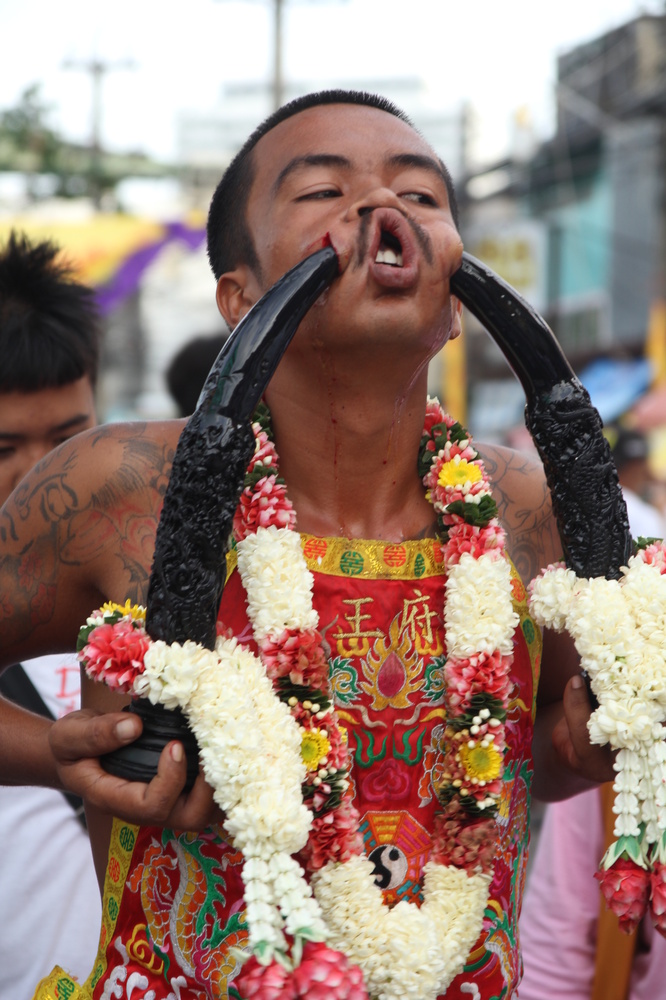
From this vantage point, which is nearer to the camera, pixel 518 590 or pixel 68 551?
pixel 68 551

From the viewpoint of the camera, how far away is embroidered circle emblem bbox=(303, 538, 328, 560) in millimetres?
2312

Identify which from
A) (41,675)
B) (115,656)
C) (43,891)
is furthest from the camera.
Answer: (41,675)

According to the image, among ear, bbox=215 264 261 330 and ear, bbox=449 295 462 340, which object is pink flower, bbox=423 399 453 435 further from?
ear, bbox=215 264 261 330

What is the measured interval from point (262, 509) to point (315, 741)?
0.49 meters

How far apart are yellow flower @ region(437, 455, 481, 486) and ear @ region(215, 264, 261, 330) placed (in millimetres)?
549

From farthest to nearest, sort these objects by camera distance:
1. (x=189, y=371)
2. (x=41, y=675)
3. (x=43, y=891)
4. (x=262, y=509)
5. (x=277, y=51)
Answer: (x=277, y=51), (x=189, y=371), (x=41, y=675), (x=43, y=891), (x=262, y=509)

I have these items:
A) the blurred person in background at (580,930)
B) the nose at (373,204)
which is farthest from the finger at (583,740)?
the blurred person in background at (580,930)

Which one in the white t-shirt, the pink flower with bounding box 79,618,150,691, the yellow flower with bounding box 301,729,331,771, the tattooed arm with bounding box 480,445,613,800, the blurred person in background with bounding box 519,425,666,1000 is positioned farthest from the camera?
the blurred person in background with bounding box 519,425,666,1000

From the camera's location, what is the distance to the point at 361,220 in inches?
86.4

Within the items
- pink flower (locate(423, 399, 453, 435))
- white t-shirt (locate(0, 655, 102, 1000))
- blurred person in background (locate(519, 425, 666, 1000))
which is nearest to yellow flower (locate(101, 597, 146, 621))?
pink flower (locate(423, 399, 453, 435))

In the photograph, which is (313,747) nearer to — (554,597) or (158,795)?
(158,795)

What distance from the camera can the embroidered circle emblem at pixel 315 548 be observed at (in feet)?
7.59

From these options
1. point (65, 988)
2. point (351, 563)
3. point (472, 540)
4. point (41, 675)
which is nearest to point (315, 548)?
point (351, 563)

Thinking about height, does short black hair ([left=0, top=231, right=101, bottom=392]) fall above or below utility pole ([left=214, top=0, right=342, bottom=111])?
below
